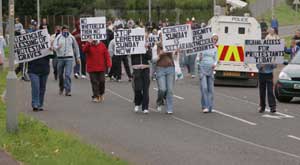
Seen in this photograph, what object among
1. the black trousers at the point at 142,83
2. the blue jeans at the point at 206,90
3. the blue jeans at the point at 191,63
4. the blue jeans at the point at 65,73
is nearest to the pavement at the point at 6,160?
the black trousers at the point at 142,83

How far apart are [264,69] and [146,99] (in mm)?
2880

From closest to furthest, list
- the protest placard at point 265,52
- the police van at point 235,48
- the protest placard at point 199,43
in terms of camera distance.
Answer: the protest placard at point 199,43
the protest placard at point 265,52
the police van at point 235,48

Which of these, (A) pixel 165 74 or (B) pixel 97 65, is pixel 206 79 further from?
(B) pixel 97 65

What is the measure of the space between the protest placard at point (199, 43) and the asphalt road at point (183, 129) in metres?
1.44

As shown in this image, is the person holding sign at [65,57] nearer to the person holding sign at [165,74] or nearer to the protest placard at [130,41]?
the protest placard at [130,41]

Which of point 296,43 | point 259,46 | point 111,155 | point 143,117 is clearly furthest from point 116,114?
point 296,43

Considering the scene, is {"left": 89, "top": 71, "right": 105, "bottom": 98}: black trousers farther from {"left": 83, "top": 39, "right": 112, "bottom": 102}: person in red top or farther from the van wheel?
the van wheel

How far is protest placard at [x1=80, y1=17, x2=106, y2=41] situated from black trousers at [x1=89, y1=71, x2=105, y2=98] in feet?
4.17

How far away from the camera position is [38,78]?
17.3m

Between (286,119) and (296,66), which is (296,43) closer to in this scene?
(296,66)

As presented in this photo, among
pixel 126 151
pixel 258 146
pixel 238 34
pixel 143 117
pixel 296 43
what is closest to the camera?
pixel 126 151

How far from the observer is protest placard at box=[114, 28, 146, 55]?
17.6 meters

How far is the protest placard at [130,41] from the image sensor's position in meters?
17.6

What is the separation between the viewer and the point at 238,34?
2545cm
